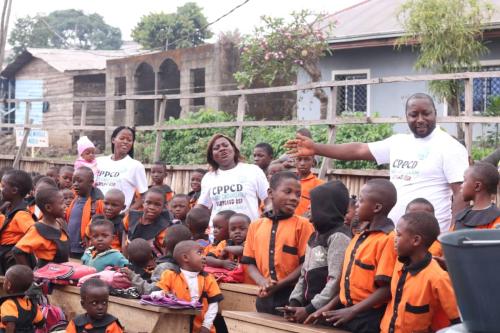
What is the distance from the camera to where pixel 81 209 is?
29.6 feet

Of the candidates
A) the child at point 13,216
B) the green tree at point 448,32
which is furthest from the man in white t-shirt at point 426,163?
the green tree at point 448,32

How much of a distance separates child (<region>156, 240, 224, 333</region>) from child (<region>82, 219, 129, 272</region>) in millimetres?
1025

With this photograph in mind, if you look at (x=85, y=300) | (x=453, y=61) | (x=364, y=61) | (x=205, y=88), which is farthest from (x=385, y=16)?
(x=85, y=300)

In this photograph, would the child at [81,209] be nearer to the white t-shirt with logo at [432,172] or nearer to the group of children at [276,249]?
the group of children at [276,249]

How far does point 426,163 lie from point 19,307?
3152 millimetres

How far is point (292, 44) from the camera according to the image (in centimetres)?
1762

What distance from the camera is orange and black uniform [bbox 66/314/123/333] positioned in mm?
6367

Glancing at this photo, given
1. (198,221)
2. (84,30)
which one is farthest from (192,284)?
(84,30)

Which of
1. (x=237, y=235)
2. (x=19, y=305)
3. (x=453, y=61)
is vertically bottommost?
(x=19, y=305)

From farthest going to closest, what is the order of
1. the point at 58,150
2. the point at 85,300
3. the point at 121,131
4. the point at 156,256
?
the point at 58,150 → the point at 121,131 → the point at 156,256 → the point at 85,300

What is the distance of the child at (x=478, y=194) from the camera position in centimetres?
582

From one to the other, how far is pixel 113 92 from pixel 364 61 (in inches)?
463

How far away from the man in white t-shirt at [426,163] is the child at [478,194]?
22cm

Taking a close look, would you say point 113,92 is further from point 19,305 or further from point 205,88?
point 19,305
